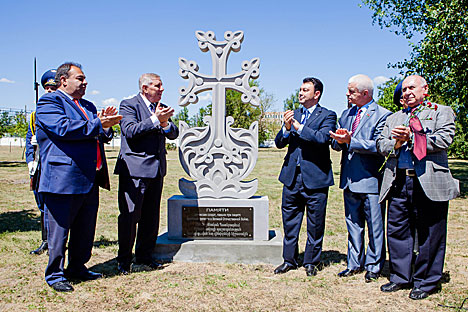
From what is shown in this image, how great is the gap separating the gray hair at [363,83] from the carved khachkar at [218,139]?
51.9 inches

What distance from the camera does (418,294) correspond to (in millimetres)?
4062

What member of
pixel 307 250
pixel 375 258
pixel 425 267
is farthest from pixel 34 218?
pixel 425 267

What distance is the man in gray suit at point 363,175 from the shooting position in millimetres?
4582

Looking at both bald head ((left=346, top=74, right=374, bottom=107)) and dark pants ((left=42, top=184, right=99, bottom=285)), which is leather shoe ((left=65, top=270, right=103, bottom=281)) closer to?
dark pants ((left=42, top=184, right=99, bottom=285))

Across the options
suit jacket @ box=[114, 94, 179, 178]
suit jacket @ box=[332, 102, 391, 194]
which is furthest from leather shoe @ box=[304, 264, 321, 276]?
suit jacket @ box=[114, 94, 179, 178]

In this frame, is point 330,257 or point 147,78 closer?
point 147,78

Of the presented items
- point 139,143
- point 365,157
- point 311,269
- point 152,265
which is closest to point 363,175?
point 365,157

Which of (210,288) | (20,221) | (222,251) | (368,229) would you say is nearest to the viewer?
(210,288)

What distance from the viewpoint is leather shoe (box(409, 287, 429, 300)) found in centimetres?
404

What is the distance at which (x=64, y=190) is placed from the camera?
4.14m

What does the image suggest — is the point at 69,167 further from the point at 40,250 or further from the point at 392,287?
the point at 392,287

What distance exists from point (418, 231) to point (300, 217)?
4.30 feet

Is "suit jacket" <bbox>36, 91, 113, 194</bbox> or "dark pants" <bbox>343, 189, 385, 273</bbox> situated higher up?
"suit jacket" <bbox>36, 91, 113, 194</bbox>

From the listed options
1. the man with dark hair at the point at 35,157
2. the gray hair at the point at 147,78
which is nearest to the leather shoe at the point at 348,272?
the gray hair at the point at 147,78
